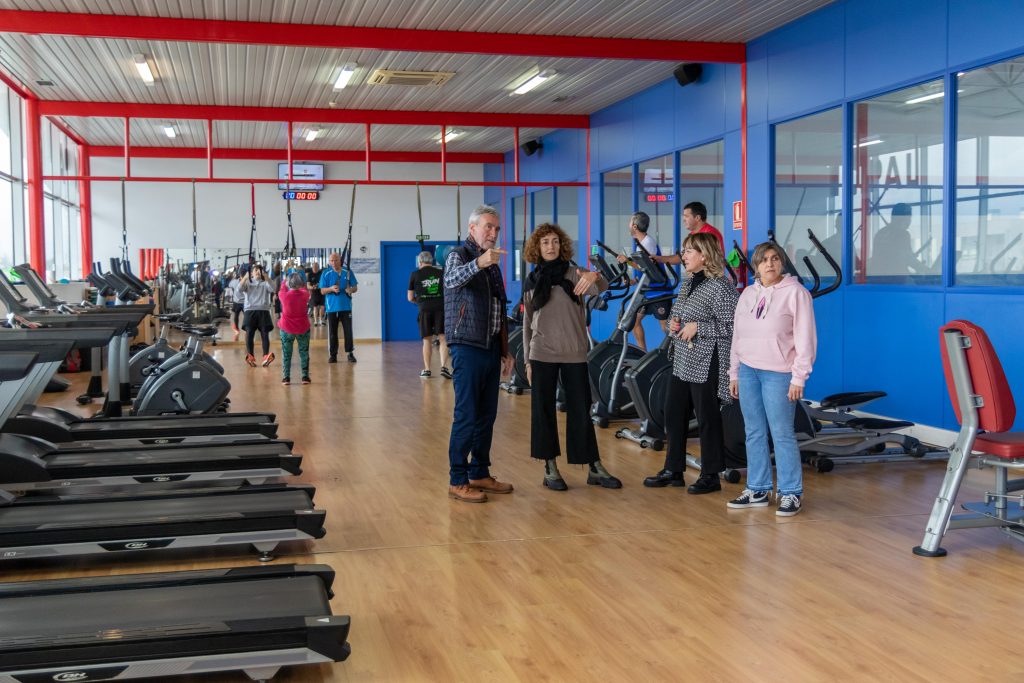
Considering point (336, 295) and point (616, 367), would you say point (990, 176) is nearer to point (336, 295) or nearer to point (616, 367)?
point (616, 367)

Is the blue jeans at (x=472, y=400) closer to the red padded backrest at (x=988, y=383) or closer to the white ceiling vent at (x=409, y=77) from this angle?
the red padded backrest at (x=988, y=383)

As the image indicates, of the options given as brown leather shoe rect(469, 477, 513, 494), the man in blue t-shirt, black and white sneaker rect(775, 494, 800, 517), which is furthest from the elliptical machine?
the man in blue t-shirt

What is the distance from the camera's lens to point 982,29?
6.46 metres

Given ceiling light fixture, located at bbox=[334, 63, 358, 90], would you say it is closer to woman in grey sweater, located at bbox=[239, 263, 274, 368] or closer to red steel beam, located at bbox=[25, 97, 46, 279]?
woman in grey sweater, located at bbox=[239, 263, 274, 368]

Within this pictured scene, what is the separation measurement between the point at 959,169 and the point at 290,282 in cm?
655

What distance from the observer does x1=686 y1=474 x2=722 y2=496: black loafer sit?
→ 213 inches

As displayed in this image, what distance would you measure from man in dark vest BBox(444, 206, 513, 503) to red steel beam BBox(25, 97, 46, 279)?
896 centimetres

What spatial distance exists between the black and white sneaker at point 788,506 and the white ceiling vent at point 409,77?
24.4 feet

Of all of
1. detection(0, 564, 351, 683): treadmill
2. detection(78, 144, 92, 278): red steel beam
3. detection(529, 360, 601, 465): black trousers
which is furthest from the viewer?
detection(78, 144, 92, 278): red steel beam

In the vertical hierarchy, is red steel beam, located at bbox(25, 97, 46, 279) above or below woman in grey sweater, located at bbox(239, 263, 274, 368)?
above

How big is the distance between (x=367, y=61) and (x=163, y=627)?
28.0ft

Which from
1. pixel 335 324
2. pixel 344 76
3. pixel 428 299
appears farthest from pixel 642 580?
pixel 335 324

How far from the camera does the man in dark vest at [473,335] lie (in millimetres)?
5082

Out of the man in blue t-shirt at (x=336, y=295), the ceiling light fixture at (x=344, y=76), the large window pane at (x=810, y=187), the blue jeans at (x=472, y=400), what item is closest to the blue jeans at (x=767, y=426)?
the blue jeans at (x=472, y=400)
